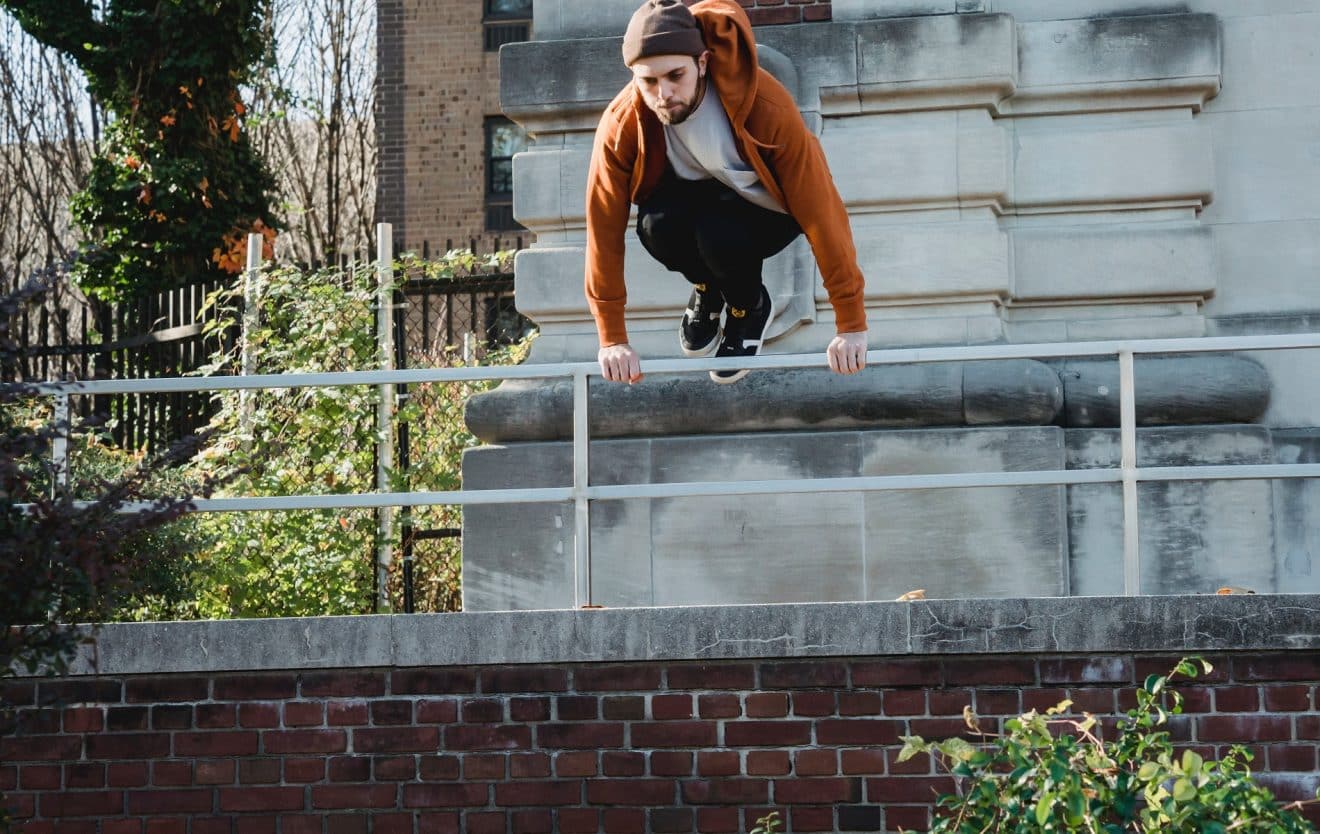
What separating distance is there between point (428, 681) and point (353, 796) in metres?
0.44

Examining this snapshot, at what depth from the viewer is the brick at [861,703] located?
18.8ft

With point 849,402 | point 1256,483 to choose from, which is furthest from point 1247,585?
point 849,402

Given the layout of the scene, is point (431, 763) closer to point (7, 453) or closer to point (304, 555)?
point (7, 453)

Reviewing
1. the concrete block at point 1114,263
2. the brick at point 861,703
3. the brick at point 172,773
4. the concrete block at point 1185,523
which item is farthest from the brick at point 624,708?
the concrete block at point 1114,263

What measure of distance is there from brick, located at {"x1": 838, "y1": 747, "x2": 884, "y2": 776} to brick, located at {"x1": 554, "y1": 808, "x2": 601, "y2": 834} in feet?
2.64

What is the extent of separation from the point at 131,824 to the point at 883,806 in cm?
245

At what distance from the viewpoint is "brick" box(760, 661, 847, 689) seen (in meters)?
5.74

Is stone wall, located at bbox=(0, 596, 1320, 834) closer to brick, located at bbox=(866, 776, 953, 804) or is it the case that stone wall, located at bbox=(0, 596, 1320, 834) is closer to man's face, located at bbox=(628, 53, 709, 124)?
brick, located at bbox=(866, 776, 953, 804)

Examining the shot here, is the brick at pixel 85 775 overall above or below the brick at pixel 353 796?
above

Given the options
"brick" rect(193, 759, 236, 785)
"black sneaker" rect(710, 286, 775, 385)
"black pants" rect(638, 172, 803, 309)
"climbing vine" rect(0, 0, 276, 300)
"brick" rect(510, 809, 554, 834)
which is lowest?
"brick" rect(510, 809, 554, 834)

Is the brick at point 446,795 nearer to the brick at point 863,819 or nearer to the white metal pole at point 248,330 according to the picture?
the brick at point 863,819

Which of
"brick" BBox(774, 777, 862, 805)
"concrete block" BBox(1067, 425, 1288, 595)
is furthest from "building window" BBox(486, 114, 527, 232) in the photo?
"brick" BBox(774, 777, 862, 805)

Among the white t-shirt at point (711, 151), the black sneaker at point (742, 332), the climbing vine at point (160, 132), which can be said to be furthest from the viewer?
the climbing vine at point (160, 132)

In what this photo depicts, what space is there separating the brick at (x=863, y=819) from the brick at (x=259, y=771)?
1852mm
